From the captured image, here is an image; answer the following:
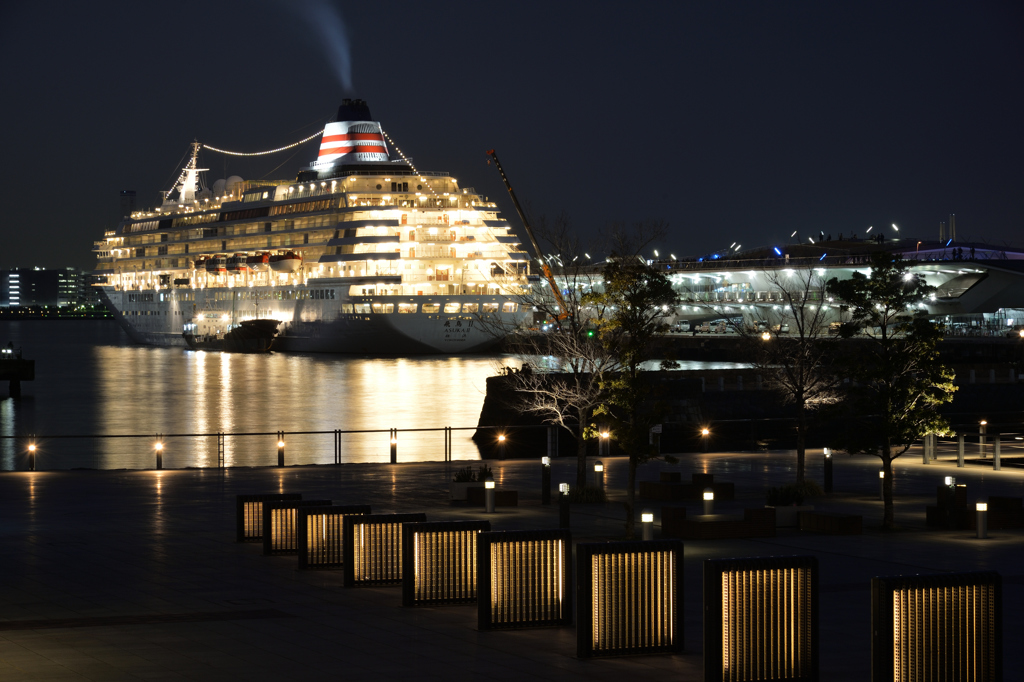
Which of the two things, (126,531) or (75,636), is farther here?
(126,531)

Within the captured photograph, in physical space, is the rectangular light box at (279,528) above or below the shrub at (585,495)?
above

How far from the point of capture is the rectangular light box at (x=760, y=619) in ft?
23.0

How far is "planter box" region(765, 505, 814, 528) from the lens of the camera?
14016mm

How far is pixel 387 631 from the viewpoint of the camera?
8578mm

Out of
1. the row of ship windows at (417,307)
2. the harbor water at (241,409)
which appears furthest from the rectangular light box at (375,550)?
the row of ship windows at (417,307)

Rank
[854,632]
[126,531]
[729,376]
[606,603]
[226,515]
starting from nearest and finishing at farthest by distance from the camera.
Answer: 1. [606,603]
2. [854,632]
3. [126,531]
4. [226,515]
5. [729,376]

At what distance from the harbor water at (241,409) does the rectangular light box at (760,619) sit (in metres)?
14.4

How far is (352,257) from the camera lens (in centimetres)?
8600

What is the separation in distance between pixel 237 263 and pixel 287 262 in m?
8.23

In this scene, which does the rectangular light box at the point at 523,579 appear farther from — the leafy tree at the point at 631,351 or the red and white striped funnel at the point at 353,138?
the red and white striped funnel at the point at 353,138

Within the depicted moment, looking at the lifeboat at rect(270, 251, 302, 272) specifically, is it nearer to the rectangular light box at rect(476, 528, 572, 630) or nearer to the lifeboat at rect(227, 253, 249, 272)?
the lifeboat at rect(227, 253, 249, 272)

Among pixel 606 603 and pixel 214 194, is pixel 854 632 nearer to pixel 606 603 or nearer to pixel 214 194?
pixel 606 603

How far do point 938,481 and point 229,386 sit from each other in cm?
4999

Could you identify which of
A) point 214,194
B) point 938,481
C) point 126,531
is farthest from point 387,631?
point 214,194
